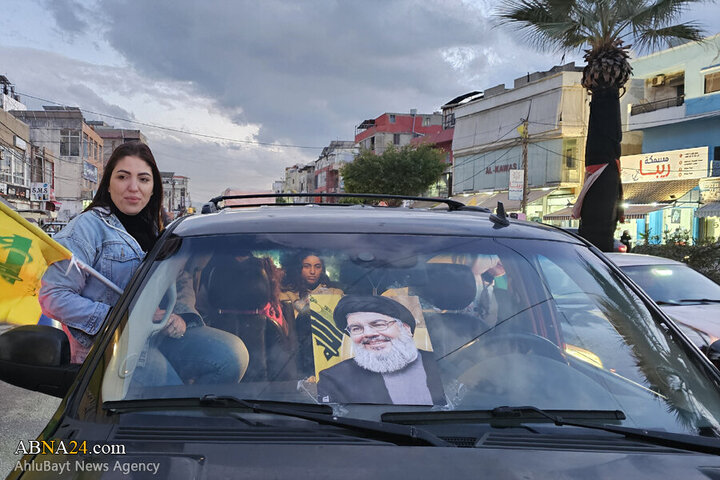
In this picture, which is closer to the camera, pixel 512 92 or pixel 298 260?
pixel 298 260

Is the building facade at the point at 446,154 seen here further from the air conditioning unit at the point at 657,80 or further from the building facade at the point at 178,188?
the building facade at the point at 178,188

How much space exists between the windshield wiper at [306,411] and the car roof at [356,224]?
687 millimetres

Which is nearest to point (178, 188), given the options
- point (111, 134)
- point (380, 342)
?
point (111, 134)

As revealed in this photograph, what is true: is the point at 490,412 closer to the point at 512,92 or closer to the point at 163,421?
the point at 163,421

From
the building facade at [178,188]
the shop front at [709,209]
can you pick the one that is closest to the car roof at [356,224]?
the shop front at [709,209]

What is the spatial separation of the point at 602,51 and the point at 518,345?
35.4 ft

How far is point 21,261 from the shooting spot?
264 centimetres

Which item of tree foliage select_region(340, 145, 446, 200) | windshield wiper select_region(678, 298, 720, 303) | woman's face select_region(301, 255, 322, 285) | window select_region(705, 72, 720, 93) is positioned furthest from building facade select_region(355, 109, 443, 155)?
woman's face select_region(301, 255, 322, 285)

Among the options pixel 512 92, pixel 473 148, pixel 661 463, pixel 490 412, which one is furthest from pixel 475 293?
pixel 473 148

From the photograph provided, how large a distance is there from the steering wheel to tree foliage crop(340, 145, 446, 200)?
4333cm

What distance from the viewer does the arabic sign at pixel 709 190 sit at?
25422mm

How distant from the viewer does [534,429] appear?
1.58m

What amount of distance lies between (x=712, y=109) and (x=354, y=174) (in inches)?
1048

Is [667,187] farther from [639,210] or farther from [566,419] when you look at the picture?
[566,419]
